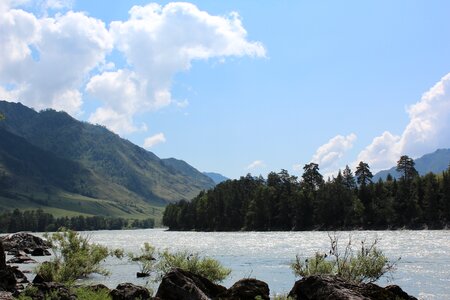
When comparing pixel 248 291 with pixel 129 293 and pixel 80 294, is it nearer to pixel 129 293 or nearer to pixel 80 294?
pixel 129 293

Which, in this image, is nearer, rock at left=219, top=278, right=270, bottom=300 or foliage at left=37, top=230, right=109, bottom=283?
rock at left=219, top=278, right=270, bottom=300

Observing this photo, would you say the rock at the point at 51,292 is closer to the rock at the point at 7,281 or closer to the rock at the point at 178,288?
the rock at the point at 178,288

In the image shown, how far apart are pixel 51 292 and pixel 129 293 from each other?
5471 mm

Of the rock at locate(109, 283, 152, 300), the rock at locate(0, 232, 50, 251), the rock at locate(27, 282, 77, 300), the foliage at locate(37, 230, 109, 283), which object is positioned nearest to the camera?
the rock at locate(27, 282, 77, 300)

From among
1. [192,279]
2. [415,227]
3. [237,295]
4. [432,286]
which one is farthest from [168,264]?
[415,227]

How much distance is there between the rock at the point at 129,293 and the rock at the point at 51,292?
2994 mm

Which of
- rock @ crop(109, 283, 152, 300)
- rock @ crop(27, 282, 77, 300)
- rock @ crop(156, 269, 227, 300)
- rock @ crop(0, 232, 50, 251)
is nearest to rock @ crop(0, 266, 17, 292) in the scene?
rock @ crop(27, 282, 77, 300)

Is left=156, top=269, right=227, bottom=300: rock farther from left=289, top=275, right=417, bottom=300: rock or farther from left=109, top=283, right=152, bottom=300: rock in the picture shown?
left=289, top=275, right=417, bottom=300: rock

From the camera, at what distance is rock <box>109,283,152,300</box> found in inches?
1403

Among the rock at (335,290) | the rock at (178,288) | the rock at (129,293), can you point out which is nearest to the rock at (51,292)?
the rock at (129,293)

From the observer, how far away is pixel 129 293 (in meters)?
36.2

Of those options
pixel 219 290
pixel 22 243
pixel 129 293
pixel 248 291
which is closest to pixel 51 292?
pixel 129 293

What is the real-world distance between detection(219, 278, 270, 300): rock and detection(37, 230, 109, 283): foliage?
18.7 meters

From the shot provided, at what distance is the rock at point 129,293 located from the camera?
35625 mm
